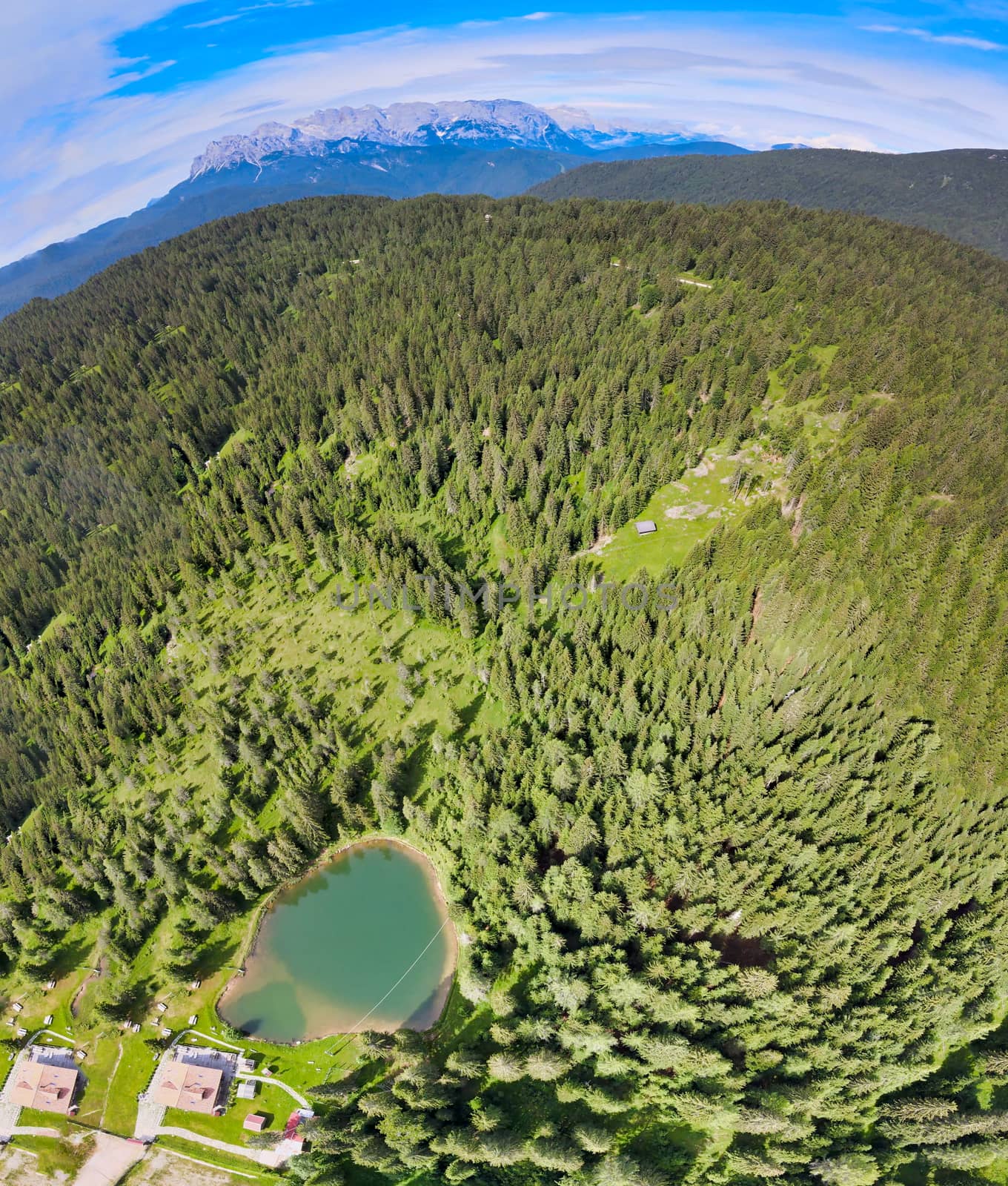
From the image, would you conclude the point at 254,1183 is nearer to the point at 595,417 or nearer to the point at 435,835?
the point at 435,835

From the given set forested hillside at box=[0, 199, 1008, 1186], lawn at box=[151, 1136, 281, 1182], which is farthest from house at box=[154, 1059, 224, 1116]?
forested hillside at box=[0, 199, 1008, 1186]

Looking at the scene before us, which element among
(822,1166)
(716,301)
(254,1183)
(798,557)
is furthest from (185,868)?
(716,301)

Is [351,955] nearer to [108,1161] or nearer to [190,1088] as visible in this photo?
[190,1088]

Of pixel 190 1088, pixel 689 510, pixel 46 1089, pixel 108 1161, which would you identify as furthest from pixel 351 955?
pixel 689 510

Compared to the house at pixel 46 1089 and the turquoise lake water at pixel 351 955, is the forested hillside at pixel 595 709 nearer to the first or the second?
the turquoise lake water at pixel 351 955

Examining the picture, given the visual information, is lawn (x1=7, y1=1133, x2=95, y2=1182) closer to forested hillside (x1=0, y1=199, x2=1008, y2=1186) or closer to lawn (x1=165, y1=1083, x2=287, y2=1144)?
lawn (x1=165, y1=1083, x2=287, y2=1144)
